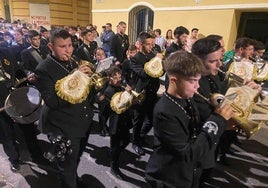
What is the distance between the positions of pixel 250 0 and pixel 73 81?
8.08 metres

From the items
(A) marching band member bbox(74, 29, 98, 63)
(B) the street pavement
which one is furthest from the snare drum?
(A) marching band member bbox(74, 29, 98, 63)

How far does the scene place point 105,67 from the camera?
326cm

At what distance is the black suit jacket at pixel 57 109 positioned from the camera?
2570 millimetres

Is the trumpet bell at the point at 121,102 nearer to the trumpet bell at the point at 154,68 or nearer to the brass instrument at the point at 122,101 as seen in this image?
the brass instrument at the point at 122,101

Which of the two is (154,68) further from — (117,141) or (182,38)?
(182,38)

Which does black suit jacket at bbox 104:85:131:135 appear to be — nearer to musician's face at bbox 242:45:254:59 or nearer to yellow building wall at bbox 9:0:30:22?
musician's face at bbox 242:45:254:59

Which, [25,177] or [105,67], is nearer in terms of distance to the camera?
[105,67]

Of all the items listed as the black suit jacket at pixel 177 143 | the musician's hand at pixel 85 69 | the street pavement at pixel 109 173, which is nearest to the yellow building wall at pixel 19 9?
the street pavement at pixel 109 173

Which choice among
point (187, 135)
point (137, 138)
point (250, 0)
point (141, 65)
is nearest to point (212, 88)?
point (187, 135)

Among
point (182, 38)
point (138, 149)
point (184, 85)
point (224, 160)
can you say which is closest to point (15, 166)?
point (138, 149)

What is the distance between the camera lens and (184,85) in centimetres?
182

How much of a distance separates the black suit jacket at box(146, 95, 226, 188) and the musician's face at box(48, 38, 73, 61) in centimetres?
140

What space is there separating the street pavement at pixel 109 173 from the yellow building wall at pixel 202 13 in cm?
566

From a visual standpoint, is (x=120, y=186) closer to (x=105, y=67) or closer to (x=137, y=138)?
(x=137, y=138)
